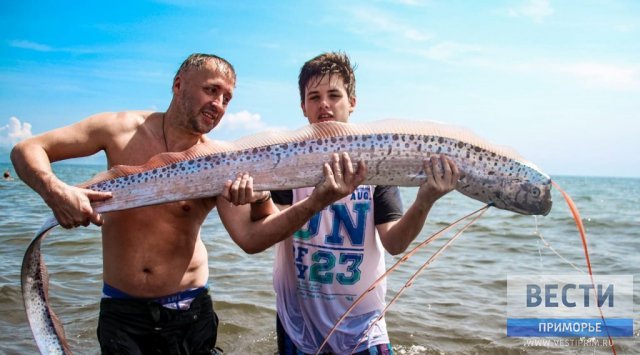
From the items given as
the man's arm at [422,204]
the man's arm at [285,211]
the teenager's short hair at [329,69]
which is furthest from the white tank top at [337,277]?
the teenager's short hair at [329,69]

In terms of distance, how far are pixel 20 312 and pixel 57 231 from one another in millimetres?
6284

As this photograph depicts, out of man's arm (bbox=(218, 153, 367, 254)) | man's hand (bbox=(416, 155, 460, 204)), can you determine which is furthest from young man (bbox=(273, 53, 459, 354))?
man's arm (bbox=(218, 153, 367, 254))

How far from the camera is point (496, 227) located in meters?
14.4

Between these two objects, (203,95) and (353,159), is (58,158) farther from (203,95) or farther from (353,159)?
(353,159)

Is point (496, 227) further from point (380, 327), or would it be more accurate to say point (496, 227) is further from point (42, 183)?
point (42, 183)

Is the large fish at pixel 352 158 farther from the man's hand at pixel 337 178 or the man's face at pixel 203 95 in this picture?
the man's face at pixel 203 95

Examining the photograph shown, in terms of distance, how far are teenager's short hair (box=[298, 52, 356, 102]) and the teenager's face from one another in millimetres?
44

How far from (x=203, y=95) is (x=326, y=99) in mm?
869

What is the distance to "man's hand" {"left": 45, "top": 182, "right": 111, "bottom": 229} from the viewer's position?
2.88 m

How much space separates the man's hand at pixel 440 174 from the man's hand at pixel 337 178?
0.38 m

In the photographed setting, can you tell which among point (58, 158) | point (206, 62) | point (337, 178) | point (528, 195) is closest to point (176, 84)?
point (206, 62)

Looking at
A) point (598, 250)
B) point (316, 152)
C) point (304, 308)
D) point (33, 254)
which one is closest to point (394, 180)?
point (316, 152)

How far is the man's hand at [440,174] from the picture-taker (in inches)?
116

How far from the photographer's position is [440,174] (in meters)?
2.95
